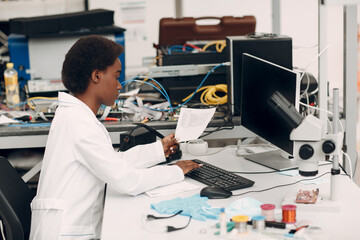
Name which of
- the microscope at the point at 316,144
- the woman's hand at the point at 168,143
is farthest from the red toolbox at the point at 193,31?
the microscope at the point at 316,144

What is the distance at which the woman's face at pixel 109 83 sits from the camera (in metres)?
1.76

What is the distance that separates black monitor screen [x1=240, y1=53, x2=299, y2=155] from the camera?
1.77 metres

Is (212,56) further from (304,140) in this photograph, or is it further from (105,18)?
(304,140)

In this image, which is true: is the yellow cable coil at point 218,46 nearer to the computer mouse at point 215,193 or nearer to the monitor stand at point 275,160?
the monitor stand at point 275,160

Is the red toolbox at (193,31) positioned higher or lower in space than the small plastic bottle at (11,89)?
higher

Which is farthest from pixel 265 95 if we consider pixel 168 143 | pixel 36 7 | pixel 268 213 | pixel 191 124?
pixel 36 7

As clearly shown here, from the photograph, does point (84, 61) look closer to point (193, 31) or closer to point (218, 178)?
point (218, 178)

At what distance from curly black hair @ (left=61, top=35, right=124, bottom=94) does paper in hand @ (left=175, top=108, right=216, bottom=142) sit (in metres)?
0.38

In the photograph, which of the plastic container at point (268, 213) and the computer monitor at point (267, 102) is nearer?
the plastic container at point (268, 213)

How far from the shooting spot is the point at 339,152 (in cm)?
144

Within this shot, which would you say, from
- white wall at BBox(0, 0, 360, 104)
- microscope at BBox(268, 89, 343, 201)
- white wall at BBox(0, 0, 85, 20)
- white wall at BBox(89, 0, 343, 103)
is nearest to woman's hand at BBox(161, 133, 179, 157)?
microscope at BBox(268, 89, 343, 201)

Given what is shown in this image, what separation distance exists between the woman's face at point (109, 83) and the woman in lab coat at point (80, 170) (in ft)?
0.06

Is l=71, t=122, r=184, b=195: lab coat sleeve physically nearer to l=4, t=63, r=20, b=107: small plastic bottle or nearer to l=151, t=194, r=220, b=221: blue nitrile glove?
l=151, t=194, r=220, b=221: blue nitrile glove

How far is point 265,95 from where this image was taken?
1.89m
